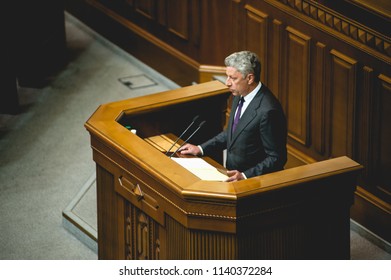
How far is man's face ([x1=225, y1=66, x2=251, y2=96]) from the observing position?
15.5ft

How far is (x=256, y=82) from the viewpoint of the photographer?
15.7 ft

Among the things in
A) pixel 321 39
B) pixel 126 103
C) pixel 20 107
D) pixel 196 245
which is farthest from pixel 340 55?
pixel 20 107

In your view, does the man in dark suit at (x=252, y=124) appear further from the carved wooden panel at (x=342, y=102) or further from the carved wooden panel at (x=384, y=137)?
the carved wooden panel at (x=342, y=102)

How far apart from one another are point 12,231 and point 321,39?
2.22m

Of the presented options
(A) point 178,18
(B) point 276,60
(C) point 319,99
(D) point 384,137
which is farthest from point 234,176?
(A) point 178,18

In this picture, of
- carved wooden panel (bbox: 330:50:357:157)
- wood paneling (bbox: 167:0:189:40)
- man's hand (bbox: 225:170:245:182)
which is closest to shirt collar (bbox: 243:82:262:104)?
man's hand (bbox: 225:170:245:182)

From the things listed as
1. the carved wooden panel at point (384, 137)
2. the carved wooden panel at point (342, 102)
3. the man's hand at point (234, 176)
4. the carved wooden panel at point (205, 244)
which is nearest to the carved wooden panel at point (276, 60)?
the carved wooden panel at point (342, 102)

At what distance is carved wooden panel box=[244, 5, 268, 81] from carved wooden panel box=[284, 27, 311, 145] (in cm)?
25

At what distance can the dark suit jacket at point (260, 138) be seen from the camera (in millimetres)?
4750

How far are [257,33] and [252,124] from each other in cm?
185

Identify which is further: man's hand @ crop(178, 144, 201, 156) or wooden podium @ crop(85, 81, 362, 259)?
man's hand @ crop(178, 144, 201, 156)

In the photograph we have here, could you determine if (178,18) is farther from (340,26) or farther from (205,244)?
(205,244)

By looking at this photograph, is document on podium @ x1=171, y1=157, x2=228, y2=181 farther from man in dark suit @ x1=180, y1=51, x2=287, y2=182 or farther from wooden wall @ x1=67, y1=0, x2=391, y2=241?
wooden wall @ x1=67, y1=0, x2=391, y2=241

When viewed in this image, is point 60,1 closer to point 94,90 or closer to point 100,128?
point 94,90
